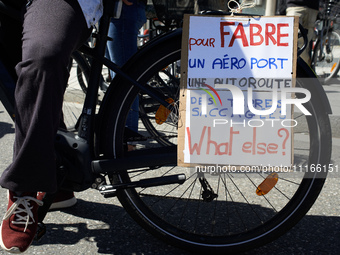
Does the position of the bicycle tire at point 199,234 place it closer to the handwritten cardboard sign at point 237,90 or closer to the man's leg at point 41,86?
the handwritten cardboard sign at point 237,90

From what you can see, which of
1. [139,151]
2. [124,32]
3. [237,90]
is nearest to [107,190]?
[139,151]

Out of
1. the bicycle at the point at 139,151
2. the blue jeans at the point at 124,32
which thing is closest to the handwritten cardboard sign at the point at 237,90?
the bicycle at the point at 139,151

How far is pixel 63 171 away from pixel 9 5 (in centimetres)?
78

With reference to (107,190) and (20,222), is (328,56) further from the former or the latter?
(20,222)

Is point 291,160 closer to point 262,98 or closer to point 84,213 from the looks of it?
point 262,98

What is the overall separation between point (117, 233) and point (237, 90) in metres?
1.01

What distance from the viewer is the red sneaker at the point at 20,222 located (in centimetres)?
180

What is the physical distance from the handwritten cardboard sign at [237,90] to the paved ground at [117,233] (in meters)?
0.55

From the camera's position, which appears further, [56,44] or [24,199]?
[24,199]

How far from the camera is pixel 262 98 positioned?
5.82 feet

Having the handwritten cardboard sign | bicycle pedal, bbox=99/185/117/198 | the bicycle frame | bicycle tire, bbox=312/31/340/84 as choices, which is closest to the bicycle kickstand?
the bicycle frame

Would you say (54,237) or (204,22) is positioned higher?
(204,22)

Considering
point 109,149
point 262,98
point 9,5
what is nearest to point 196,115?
point 262,98

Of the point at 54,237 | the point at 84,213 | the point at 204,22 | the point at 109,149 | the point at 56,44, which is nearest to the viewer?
the point at 56,44
